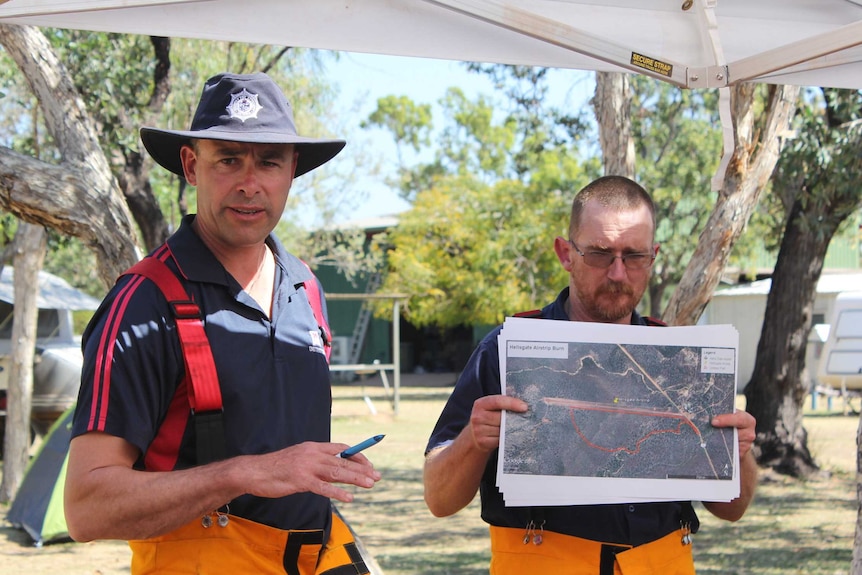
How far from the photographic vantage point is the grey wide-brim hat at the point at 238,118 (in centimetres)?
249

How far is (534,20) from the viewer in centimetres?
321

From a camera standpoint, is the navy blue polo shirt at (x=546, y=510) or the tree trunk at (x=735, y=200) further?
the tree trunk at (x=735, y=200)

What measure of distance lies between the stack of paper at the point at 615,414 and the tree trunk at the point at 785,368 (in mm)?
10337

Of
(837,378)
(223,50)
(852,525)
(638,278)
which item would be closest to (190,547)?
(638,278)

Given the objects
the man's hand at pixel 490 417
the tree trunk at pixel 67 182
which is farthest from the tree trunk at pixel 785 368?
the man's hand at pixel 490 417

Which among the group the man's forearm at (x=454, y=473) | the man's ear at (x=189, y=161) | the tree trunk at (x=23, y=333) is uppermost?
the man's ear at (x=189, y=161)

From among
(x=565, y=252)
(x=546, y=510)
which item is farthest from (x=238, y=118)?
(x=546, y=510)

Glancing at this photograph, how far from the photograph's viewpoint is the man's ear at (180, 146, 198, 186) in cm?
264

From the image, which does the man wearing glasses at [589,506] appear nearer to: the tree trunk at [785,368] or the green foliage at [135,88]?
the green foliage at [135,88]

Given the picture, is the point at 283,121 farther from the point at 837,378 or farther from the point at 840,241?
the point at 840,241

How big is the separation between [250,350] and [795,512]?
369 inches

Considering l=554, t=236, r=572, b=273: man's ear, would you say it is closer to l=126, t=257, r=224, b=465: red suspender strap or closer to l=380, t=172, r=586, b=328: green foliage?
l=126, t=257, r=224, b=465: red suspender strap

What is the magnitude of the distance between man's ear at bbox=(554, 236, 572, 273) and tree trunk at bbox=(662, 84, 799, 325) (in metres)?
4.19

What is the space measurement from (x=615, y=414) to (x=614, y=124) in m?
4.91
